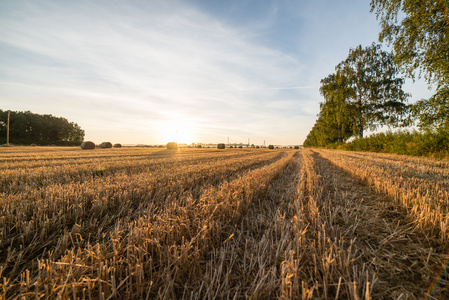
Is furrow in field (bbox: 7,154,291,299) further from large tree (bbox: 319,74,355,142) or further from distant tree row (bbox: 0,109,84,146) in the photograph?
distant tree row (bbox: 0,109,84,146)

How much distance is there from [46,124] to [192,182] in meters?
96.1

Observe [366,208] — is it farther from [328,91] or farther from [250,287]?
[328,91]

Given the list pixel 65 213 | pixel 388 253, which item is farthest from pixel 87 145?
pixel 388 253

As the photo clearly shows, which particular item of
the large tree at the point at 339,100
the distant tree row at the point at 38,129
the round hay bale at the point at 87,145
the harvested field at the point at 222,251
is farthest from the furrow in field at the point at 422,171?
the distant tree row at the point at 38,129

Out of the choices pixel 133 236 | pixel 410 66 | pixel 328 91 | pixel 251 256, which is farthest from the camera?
pixel 328 91

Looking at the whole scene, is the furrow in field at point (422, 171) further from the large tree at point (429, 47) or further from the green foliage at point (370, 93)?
the green foliage at point (370, 93)

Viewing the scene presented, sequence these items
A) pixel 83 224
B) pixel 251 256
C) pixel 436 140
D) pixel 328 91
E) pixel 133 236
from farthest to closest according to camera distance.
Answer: pixel 328 91, pixel 436 140, pixel 83 224, pixel 133 236, pixel 251 256

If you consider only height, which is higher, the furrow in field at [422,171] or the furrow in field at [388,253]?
the furrow in field at [422,171]

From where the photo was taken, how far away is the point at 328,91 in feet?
98.1

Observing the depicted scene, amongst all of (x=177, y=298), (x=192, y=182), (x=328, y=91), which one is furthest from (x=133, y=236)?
(x=328, y=91)

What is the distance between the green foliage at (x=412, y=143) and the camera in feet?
33.8

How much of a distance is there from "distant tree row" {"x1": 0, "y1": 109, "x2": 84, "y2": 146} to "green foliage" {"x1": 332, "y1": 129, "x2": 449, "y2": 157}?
74.1 m

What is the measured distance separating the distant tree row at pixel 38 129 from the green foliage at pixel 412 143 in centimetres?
7406

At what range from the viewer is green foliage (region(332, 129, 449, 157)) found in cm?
1031
